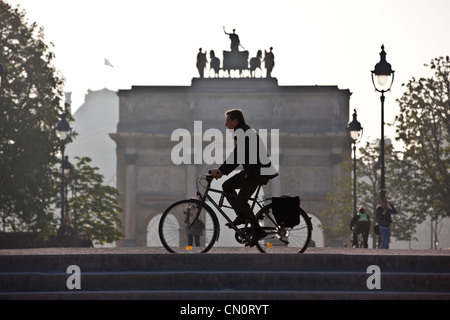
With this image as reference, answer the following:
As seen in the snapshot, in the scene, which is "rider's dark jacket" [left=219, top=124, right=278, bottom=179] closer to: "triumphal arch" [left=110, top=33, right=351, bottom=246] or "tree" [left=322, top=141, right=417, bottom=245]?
"tree" [left=322, top=141, right=417, bottom=245]

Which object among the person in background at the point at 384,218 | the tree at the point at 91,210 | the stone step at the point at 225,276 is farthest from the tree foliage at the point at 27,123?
the stone step at the point at 225,276

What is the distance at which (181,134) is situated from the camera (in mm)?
69000

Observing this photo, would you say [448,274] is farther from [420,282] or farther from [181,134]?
[181,134]

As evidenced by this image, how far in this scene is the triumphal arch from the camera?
6806 centimetres

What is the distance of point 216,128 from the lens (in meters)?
68.9

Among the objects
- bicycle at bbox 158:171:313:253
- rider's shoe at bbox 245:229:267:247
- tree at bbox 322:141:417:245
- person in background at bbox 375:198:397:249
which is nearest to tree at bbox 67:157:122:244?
tree at bbox 322:141:417:245

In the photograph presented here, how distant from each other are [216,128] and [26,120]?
2649cm

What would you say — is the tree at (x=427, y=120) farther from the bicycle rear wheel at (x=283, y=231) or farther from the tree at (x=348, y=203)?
the bicycle rear wheel at (x=283, y=231)

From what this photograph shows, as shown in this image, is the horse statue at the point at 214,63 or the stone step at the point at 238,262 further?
the horse statue at the point at 214,63

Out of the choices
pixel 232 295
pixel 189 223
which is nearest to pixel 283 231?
pixel 189 223

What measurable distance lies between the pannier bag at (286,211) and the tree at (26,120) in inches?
1080

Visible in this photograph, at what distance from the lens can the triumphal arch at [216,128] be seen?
223 ft

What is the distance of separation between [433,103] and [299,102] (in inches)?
792

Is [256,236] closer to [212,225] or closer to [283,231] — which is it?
[283,231]
